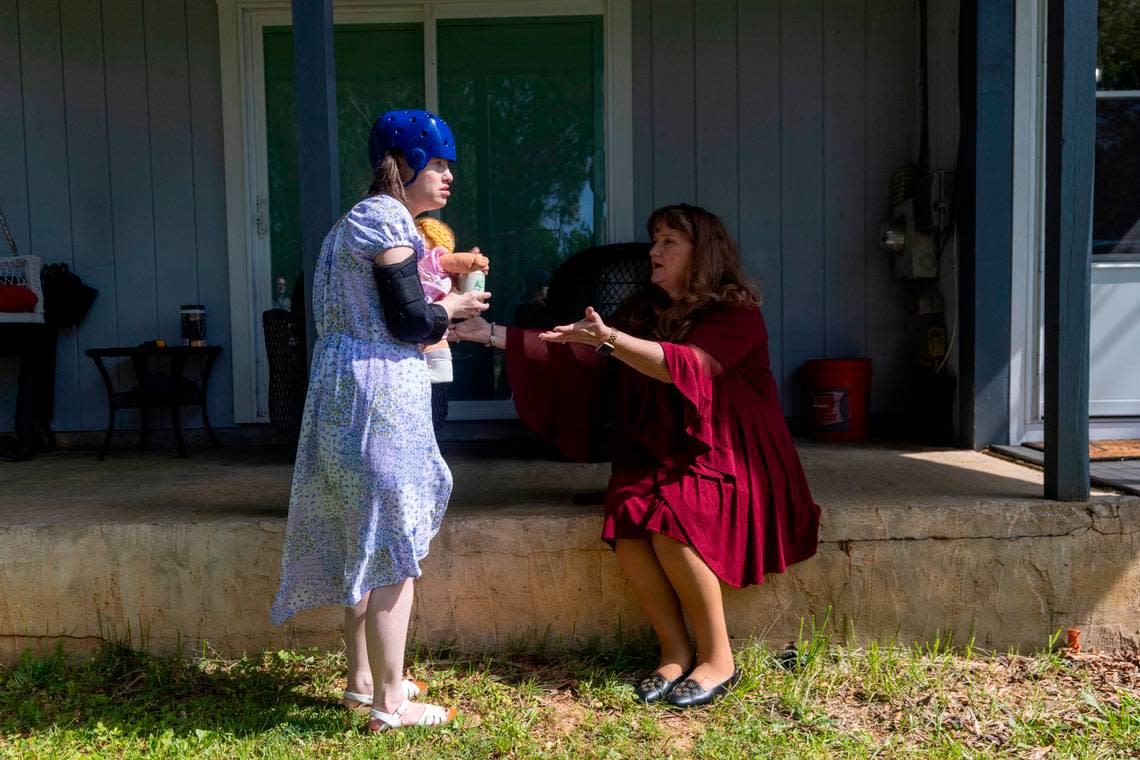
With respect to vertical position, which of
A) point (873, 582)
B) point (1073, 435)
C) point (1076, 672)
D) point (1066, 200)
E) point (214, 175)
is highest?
point (214, 175)

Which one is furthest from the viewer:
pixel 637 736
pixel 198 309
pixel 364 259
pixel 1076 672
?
pixel 198 309

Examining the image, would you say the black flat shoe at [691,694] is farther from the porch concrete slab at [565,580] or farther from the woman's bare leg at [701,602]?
the porch concrete slab at [565,580]

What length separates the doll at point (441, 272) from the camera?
244cm

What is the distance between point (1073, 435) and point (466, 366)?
285 cm

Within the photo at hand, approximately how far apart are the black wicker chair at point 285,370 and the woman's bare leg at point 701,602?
187 cm

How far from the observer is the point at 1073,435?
9.70 feet

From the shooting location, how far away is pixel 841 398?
4480 mm

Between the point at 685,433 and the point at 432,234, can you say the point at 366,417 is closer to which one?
the point at 432,234

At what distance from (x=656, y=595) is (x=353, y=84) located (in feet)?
10.6

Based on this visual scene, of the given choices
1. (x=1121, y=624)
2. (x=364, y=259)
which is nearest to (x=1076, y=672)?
(x=1121, y=624)

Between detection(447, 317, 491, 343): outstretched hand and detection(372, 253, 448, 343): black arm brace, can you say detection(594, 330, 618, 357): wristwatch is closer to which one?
detection(447, 317, 491, 343): outstretched hand

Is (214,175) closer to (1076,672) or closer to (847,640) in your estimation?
(847,640)

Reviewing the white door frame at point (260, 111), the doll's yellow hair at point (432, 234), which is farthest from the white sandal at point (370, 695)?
the white door frame at point (260, 111)

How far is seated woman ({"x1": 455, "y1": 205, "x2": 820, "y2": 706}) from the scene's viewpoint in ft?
8.54
